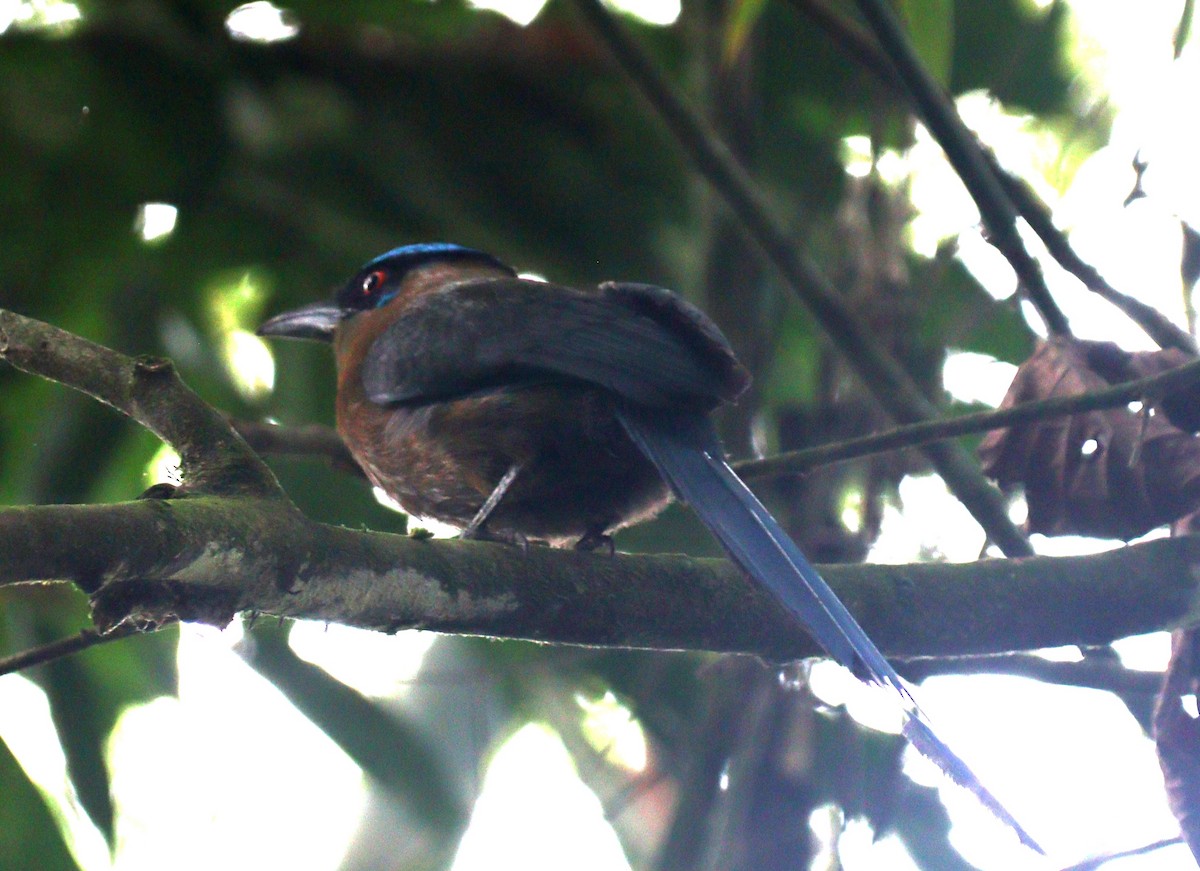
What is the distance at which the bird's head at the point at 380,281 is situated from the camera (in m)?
3.88

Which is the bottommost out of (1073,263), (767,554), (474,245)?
(767,554)

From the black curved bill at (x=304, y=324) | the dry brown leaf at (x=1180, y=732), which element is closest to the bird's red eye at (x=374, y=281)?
the black curved bill at (x=304, y=324)

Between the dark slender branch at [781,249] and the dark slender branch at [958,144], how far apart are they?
351mm

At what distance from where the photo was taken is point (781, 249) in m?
3.01

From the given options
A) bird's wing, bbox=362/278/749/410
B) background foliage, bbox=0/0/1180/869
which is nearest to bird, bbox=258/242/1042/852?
bird's wing, bbox=362/278/749/410

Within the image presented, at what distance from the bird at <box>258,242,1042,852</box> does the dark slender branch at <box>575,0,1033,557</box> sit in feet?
0.90

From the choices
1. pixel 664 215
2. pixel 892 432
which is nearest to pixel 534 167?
pixel 664 215

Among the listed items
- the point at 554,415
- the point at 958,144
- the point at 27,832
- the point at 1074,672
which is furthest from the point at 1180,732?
the point at 27,832

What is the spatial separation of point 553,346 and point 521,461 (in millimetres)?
251

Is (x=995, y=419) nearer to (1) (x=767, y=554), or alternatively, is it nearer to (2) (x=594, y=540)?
(1) (x=767, y=554)

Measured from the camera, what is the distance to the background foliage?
3.23 metres

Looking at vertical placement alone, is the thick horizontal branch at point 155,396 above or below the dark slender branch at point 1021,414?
below

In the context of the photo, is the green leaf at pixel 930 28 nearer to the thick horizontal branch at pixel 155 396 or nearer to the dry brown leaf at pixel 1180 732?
the dry brown leaf at pixel 1180 732

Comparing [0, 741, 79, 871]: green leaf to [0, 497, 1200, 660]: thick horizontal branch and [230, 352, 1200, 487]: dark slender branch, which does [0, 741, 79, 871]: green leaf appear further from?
[230, 352, 1200, 487]: dark slender branch
